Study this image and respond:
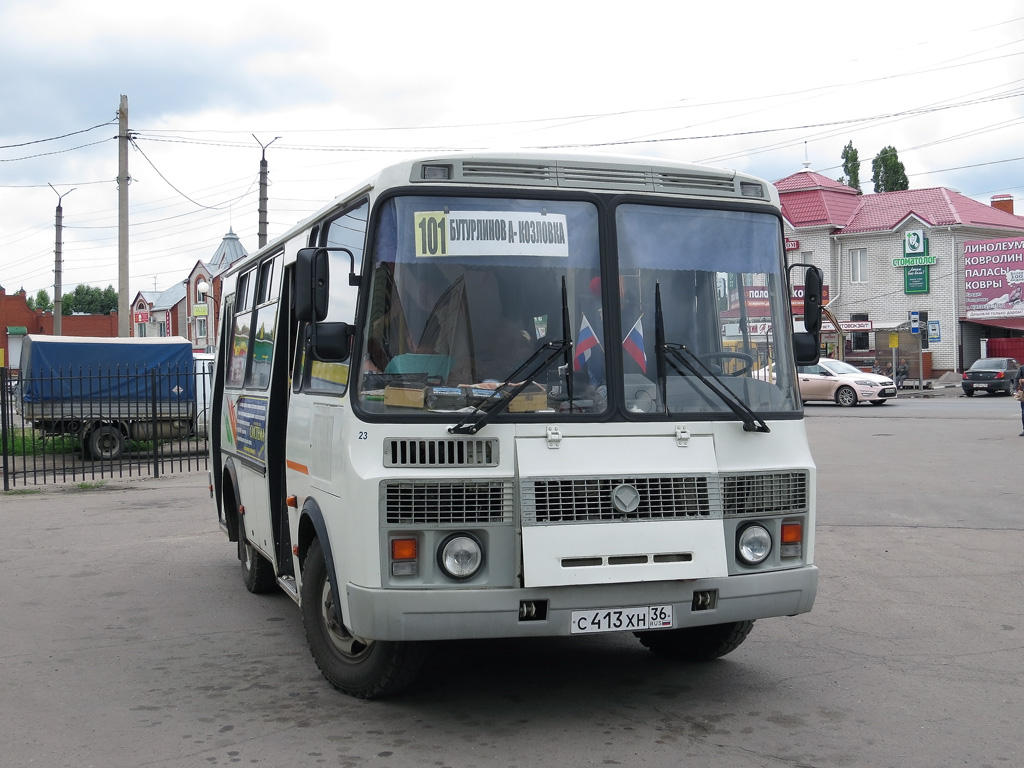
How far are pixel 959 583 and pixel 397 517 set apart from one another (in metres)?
5.77

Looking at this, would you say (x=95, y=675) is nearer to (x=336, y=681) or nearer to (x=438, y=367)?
(x=336, y=681)

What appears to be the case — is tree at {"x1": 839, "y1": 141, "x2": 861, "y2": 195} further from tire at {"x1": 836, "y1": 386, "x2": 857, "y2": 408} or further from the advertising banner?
tire at {"x1": 836, "y1": 386, "x2": 857, "y2": 408}

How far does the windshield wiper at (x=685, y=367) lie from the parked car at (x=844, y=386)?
30.1 meters

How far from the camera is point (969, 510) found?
1305cm

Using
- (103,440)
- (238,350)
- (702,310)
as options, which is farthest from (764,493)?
(103,440)

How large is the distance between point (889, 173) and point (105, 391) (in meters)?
58.5

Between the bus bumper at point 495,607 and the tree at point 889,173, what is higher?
the tree at point 889,173

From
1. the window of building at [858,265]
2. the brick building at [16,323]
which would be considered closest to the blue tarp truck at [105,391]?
the window of building at [858,265]

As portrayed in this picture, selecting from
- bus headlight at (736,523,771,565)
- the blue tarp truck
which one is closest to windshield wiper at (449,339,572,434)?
bus headlight at (736,523,771,565)

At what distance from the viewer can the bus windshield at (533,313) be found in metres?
5.28

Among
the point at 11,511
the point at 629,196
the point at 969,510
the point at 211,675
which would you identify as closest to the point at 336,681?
the point at 211,675

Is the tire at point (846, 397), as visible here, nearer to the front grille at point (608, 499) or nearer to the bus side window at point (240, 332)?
the bus side window at point (240, 332)

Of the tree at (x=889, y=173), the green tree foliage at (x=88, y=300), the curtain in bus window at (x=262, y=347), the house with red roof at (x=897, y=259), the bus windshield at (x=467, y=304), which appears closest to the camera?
the bus windshield at (x=467, y=304)

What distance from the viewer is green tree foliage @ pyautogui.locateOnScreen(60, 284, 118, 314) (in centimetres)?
12694
